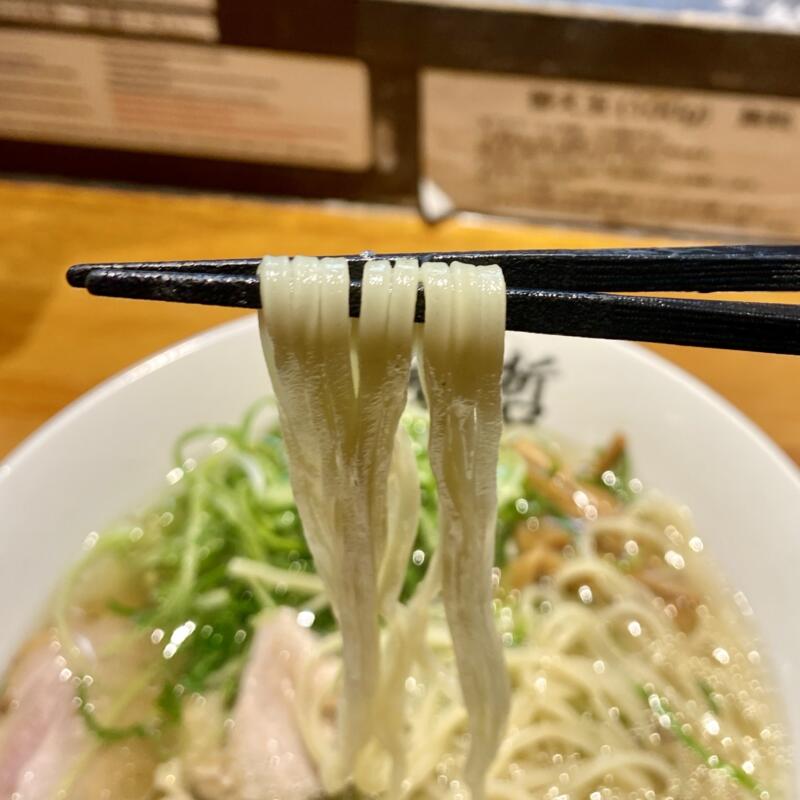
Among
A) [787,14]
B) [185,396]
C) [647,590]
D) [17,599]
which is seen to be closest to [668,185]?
[787,14]

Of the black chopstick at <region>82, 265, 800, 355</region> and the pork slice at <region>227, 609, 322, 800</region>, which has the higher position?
the black chopstick at <region>82, 265, 800, 355</region>

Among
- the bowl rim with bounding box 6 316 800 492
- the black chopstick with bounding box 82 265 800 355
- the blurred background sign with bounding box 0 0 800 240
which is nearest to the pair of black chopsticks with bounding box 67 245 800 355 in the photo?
the black chopstick with bounding box 82 265 800 355

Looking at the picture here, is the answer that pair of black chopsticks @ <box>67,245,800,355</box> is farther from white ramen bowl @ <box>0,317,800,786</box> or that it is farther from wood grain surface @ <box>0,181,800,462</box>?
wood grain surface @ <box>0,181,800,462</box>

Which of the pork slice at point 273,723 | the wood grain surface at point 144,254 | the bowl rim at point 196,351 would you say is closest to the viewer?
the pork slice at point 273,723

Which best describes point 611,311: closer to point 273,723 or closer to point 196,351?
point 273,723

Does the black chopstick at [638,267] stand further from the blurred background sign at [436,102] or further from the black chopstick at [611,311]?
the blurred background sign at [436,102]

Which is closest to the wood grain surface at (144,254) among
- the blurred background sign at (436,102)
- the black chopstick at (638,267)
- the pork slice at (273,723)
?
the blurred background sign at (436,102)
